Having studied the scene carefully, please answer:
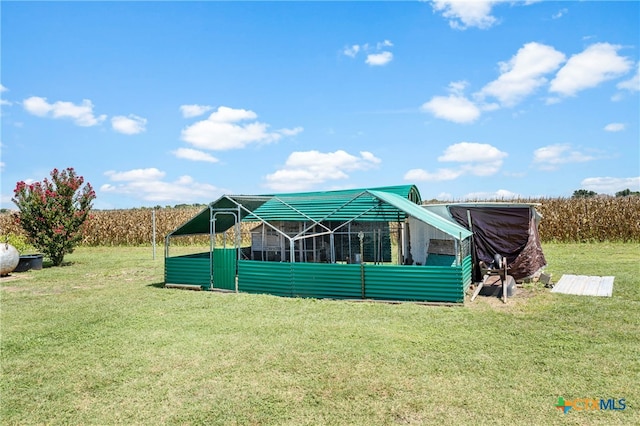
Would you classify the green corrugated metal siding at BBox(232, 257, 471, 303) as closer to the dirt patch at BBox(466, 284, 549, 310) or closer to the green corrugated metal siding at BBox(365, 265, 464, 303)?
the green corrugated metal siding at BBox(365, 265, 464, 303)

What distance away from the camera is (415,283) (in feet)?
35.0

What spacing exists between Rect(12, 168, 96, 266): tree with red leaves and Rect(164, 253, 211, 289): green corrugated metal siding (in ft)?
32.4

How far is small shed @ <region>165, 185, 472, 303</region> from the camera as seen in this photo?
35.5 feet

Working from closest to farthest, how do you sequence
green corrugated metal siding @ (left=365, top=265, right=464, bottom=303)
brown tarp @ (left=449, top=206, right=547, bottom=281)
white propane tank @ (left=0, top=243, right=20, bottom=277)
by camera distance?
green corrugated metal siding @ (left=365, top=265, right=464, bottom=303), brown tarp @ (left=449, top=206, right=547, bottom=281), white propane tank @ (left=0, top=243, right=20, bottom=277)

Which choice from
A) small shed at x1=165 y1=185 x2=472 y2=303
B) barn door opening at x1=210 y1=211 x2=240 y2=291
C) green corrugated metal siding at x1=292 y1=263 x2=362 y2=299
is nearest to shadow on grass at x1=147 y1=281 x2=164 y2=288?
small shed at x1=165 y1=185 x2=472 y2=303

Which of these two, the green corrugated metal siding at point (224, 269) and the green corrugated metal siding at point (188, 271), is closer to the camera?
the green corrugated metal siding at point (224, 269)

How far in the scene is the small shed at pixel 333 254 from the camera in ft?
35.5

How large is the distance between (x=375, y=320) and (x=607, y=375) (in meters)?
4.17

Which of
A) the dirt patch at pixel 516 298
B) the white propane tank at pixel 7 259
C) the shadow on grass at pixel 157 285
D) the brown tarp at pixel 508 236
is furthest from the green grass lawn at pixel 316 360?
the white propane tank at pixel 7 259

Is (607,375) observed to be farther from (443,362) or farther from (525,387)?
(443,362)

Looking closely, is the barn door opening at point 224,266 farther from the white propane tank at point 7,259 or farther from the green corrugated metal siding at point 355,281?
the white propane tank at point 7,259

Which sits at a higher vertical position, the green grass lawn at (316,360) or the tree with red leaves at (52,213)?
the tree with red leaves at (52,213)

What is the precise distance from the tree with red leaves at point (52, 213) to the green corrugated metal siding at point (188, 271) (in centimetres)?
988

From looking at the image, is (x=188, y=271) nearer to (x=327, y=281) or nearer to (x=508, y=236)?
(x=327, y=281)
